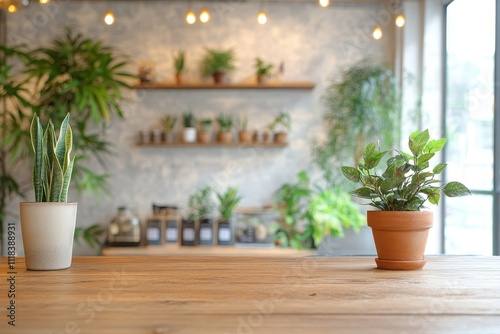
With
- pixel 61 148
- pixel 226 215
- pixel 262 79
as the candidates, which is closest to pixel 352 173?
pixel 61 148

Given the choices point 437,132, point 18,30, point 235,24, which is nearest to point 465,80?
point 437,132

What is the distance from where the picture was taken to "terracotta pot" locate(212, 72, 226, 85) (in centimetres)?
573

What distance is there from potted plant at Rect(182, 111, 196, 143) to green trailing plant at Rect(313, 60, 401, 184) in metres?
1.15

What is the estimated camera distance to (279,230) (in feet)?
18.5

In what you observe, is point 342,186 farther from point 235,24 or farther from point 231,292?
point 231,292

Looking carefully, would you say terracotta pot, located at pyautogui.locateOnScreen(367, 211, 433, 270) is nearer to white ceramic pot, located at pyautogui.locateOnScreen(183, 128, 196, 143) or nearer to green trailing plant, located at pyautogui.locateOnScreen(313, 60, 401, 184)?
green trailing plant, located at pyautogui.locateOnScreen(313, 60, 401, 184)

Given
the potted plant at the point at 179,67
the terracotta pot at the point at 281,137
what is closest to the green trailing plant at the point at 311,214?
the terracotta pot at the point at 281,137

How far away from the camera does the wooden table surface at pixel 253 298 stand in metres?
1.26

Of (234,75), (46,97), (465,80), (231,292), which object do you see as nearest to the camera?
(231,292)

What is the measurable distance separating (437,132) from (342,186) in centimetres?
99

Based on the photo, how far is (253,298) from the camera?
150 cm

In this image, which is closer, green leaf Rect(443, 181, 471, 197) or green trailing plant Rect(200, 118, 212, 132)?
green leaf Rect(443, 181, 471, 197)

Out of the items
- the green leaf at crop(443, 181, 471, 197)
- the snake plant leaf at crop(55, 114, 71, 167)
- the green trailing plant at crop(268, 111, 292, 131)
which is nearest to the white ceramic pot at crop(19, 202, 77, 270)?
the snake plant leaf at crop(55, 114, 71, 167)

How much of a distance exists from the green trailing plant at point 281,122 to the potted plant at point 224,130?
0.38 metres
